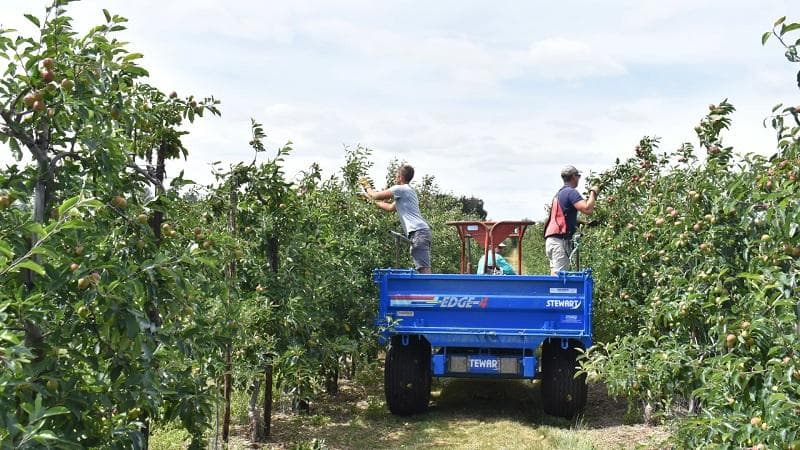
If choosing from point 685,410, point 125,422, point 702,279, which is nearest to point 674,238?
point 702,279

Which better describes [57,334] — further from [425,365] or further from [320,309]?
[425,365]

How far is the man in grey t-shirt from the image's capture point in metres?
7.87

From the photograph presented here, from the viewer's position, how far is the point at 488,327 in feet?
22.9

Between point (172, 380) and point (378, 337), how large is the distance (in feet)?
13.9

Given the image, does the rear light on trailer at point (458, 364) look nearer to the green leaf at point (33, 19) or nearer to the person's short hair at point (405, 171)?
the person's short hair at point (405, 171)

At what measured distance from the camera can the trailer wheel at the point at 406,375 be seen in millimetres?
7211

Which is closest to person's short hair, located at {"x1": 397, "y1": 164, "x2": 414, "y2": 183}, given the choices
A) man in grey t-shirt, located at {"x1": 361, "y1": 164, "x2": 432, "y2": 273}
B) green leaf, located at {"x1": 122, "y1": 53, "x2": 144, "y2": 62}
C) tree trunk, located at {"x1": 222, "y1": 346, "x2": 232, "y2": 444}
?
man in grey t-shirt, located at {"x1": 361, "y1": 164, "x2": 432, "y2": 273}

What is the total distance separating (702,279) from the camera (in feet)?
14.1

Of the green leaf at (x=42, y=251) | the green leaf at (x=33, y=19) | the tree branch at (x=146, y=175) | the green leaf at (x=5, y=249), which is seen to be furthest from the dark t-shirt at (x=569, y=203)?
the green leaf at (x=5, y=249)

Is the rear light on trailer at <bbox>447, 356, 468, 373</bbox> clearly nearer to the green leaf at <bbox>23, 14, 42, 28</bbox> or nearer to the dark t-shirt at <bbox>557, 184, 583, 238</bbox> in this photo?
the dark t-shirt at <bbox>557, 184, 583, 238</bbox>

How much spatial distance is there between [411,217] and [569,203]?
1.59 metres

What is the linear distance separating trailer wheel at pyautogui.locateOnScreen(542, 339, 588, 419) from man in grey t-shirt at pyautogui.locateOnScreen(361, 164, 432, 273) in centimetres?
158

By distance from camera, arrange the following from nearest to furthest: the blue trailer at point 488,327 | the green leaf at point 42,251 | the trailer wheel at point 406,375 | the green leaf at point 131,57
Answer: the green leaf at point 42,251 < the green leaf at point 131,57 < the blue trailer at point 488,327 < the trailer wheel at point 406,375

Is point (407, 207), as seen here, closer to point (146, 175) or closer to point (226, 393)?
point (226, 393)
